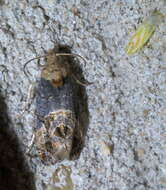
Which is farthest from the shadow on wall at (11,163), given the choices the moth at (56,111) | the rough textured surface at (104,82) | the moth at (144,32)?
the moth at (144,32)

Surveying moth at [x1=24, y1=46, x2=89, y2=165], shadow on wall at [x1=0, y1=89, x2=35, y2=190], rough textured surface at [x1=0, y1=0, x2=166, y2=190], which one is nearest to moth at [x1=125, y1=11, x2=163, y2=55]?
rough textured surface at [x1=0, y1=0, x2=166, y2=190]

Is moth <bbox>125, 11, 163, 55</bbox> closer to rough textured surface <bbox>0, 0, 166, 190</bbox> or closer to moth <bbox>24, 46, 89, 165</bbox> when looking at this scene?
rough textured surface <bbox>0, 0, 166, 190</bbox>

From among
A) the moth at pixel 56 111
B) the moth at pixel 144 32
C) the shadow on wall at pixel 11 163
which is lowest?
the shadow on wall at pixel 11 163

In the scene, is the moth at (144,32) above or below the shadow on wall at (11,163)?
above

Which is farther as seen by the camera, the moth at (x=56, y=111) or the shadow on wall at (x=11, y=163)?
the shadow on wall at (x=11, y=163)

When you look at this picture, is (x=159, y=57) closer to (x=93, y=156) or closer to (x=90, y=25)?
(x=90, y=25)

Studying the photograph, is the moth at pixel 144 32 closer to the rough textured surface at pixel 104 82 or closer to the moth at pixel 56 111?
the rough textured surface at pixel 104 82
